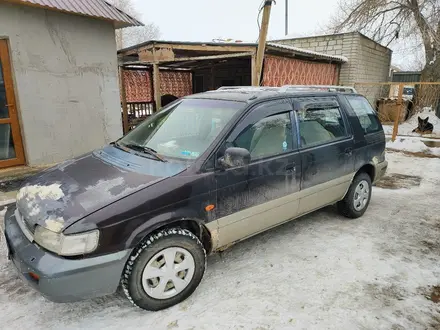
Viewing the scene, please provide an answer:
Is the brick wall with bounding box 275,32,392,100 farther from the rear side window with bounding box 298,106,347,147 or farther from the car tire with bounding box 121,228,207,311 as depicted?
the car tire with bounding box 121,228,207,311

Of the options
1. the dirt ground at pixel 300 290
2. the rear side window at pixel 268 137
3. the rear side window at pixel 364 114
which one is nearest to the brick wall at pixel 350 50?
the rear side window at pixel 364 114

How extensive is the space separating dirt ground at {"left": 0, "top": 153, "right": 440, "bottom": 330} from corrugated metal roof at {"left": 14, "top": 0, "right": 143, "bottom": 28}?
13.3ft

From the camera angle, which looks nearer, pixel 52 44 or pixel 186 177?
pixel 186 177

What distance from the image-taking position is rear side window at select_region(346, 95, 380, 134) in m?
4.16

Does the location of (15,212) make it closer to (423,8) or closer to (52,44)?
(52,44)

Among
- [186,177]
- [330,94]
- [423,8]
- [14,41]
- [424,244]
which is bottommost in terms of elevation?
[424,244]

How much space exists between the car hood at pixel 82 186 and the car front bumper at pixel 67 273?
202 millimetres

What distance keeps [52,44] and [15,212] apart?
418 cm

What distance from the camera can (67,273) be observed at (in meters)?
2.07

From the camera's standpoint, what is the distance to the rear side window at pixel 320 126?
3461 millimetres

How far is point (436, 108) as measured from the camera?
13953 millimetres

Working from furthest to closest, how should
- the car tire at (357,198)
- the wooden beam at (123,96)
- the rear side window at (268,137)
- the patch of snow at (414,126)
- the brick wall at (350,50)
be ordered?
the brick wall at (350,50), the patch of snow at (414,126), the wooden beam at (123,96), the car tire at (357,198), the rear side window at (268,137)

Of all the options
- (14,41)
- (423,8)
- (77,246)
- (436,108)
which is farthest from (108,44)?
(423,8)

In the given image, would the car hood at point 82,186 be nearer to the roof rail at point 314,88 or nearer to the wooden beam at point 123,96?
the roof rail at point 314,88
